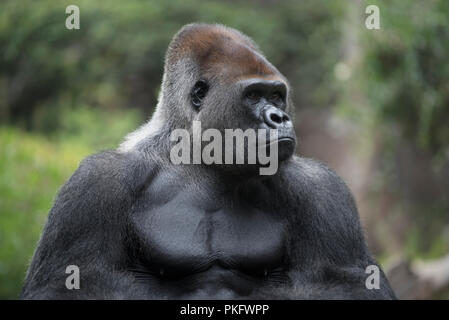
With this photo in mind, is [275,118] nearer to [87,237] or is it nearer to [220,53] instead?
[220,53]

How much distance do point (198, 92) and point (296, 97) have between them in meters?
13.6

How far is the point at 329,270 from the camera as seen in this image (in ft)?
15.1

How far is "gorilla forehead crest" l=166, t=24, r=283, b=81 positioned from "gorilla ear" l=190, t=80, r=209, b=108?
0.08 m

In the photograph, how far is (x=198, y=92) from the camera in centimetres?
475

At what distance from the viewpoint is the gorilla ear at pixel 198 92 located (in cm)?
472

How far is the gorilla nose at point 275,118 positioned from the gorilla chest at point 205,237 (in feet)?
2.22

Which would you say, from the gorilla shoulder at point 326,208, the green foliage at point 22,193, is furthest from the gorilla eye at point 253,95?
the green foliage at point 22,193

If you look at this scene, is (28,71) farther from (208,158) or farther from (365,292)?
(365,292)

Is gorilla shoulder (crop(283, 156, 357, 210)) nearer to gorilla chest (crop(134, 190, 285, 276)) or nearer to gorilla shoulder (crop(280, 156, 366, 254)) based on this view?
gorilla shoulder (crop(280, 156, 366, 254))

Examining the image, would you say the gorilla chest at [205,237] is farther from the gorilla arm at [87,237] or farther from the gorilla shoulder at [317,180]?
the gorilla shoulder at [317,180]

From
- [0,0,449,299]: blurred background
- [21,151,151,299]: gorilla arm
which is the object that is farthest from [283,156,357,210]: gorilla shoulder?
[0,0,449,299]: blurred background

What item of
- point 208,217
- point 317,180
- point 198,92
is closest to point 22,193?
point 198,92

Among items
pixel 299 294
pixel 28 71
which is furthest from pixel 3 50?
pixel 299 294
